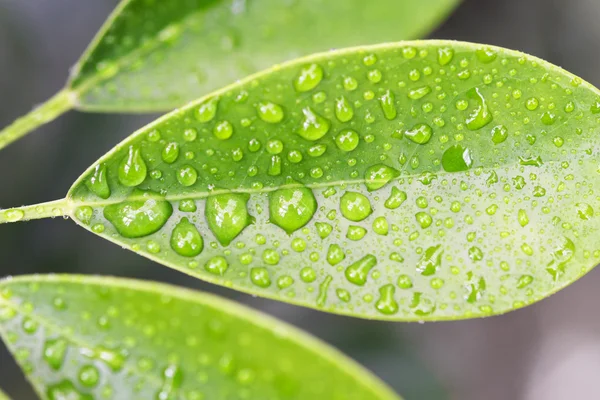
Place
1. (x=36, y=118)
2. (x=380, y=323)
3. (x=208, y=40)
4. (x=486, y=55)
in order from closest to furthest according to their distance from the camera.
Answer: (x=486, y=55) → (x=36, y=118) → (x=208, y=40) → (x=380, y=323)

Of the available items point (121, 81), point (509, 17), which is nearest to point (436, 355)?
point (509, 17)

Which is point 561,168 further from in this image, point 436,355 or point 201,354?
point 436,355

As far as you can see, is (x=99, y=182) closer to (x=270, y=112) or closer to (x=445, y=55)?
(x=270, y=112)

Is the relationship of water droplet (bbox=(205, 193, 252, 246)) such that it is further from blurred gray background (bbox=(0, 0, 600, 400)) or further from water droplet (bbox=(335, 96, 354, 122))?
blurred gray background (bbox=(0, 0, 600, 400))

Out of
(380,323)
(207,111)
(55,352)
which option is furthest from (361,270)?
(380,323)

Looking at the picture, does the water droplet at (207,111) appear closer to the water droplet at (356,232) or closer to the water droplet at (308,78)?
the water droplet at (308,78)
